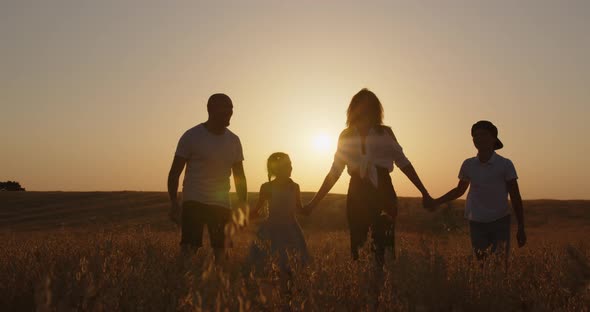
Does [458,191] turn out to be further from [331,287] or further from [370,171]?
[331,287]

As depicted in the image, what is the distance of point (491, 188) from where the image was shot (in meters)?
6.36

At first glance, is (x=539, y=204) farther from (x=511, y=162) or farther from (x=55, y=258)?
(x=55, y=258)

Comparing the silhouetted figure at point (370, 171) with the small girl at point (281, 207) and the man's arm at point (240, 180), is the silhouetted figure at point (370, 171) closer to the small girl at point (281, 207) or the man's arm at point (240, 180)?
the man's arm at point (240, 180)

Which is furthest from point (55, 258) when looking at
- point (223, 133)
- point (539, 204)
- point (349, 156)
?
point (539, 204)

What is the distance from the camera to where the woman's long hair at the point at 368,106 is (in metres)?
5.55

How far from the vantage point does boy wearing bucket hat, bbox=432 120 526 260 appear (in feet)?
20.7

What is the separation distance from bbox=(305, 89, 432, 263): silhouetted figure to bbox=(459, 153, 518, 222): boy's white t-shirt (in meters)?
1.23

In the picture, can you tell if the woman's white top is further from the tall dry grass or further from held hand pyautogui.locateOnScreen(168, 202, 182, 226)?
held hand pyautogui.locateOnScreen(168, 202, 182, 226)

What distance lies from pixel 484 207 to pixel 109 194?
147 feet

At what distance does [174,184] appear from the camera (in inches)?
231

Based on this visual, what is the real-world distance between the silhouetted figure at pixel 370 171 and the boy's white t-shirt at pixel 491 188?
1227mm

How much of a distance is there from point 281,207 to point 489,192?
2.41 meters

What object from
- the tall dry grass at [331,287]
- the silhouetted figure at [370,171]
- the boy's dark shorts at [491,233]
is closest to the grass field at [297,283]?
the tall dry grass at [331,287]

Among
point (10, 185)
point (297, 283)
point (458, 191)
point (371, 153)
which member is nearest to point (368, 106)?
point (371, 153)
